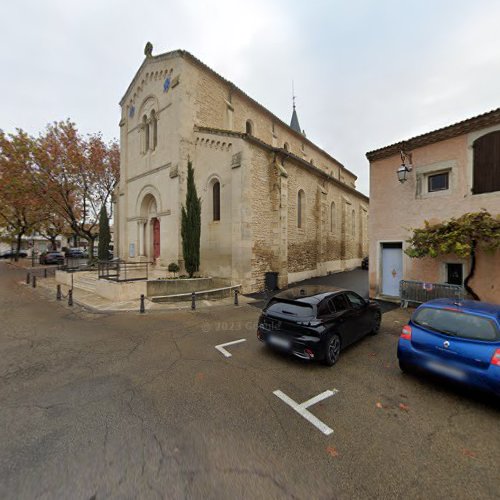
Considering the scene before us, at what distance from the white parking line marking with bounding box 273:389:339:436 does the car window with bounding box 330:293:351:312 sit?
1.75 meters

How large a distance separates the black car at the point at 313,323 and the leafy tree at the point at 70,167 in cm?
2071

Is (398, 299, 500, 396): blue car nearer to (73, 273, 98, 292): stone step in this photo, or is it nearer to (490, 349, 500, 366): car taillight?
(490, 349, 500, 366): car taillight

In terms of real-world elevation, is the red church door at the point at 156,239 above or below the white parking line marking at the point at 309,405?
above

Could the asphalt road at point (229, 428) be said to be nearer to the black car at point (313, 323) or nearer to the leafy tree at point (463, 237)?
the black car at point (313, 323)

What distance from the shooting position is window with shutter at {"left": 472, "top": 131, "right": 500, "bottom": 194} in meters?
7.60

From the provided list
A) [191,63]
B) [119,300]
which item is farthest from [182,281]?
[191,63]

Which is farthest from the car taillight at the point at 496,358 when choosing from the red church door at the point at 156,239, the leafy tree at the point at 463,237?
the red church door at the point at 156,239

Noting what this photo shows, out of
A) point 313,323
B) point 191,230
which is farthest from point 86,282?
point 313,323

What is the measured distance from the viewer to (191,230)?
1267 cm

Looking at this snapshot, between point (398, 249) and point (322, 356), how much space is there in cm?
757

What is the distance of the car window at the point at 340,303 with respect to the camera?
17.2 feet

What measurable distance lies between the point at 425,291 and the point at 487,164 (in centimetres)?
455

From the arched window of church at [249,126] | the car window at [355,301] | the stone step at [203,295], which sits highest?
the arched window of church at [249,126]

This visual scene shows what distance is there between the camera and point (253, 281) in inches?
499
